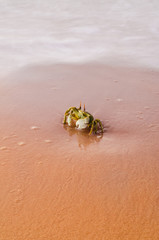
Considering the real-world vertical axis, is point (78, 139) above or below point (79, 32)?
below

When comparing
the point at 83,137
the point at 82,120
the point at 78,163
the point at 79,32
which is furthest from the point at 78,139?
the point at 79,32

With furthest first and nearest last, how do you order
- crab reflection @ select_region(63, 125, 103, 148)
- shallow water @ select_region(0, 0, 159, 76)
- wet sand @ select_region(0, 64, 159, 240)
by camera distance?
shallow water @ select_region(0, 0, 159, 76), crab reflection @ select_region(63, 125, 103, 148), wet sand @ select_region(0, 64, 159, 240)

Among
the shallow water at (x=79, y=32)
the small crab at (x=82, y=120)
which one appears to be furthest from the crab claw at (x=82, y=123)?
the shallow water at (x=79, y=32)

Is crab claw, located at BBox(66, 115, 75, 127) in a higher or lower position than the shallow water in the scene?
lower

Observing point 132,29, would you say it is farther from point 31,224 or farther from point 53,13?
point 31,224

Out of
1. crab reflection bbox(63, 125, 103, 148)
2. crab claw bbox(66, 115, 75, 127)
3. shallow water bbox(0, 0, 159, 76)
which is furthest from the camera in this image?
shallow water bbox(0, 0, 159, 76)

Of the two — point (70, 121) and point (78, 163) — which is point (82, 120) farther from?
point (78, 163)

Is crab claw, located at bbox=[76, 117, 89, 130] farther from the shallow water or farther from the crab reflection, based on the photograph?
the shallow water

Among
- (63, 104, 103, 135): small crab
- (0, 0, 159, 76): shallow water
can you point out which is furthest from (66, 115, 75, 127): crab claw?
(0, 0, 159, 76): shallow water
